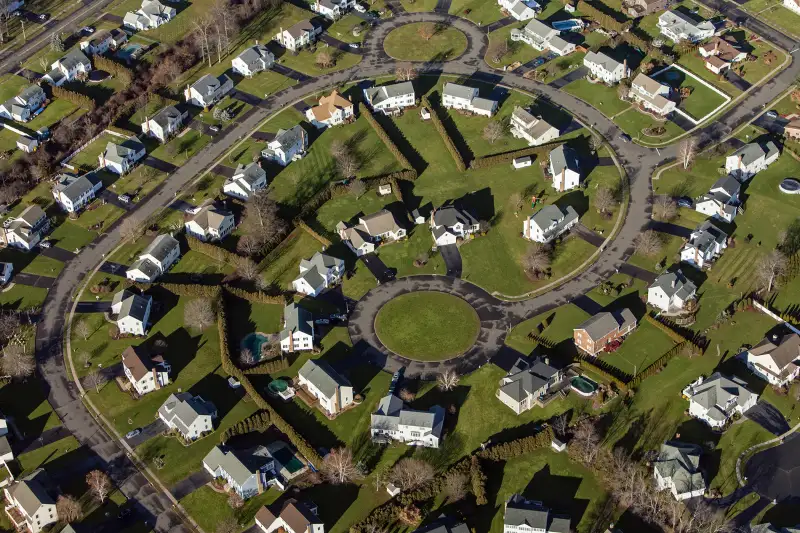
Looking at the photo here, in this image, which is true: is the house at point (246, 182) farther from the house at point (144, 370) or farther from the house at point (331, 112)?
the house at point (144, 370)

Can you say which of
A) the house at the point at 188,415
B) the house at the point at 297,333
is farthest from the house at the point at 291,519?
the house at the point at 297,333

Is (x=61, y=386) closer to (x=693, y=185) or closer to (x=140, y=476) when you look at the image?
(x=140, y=476)

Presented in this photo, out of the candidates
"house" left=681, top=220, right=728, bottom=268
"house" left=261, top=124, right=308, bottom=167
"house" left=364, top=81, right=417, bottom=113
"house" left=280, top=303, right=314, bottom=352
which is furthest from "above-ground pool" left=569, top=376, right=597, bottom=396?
"house" left=364, top=81, right=417, bottom=113

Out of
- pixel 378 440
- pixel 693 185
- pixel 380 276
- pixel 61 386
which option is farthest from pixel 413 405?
pixel 693 185

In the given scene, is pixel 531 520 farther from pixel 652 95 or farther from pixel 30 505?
pixel 652 95

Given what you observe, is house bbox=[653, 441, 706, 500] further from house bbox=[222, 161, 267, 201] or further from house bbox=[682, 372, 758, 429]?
house bbox=[222, 161, 267, 201]

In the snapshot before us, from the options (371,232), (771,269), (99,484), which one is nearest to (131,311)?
(99,484)
